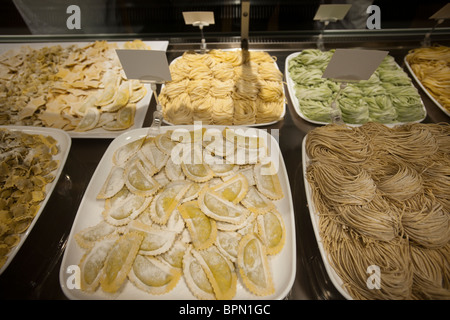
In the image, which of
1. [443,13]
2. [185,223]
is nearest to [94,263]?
[185,223]

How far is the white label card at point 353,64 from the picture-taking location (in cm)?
181

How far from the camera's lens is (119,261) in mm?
1474

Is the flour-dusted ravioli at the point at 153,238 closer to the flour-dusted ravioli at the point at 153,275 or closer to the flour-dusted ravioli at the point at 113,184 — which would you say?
the flour-dusted ravioli at the point at 153,275

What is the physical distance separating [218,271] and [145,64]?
5.10 feet

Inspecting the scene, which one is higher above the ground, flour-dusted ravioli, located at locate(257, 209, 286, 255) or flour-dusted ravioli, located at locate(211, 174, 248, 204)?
flour-dusted ravioli, located at locate(211, 174, 248, 204)

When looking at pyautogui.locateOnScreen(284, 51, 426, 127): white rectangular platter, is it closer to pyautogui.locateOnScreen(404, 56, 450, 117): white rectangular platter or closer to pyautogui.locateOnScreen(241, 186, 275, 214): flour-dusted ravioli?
pyautogui.locateOnScreen(404, 56, 450, 117): white rectangular platter

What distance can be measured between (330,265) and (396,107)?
1711 millimetres

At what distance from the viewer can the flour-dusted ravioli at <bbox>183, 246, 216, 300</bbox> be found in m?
1.40

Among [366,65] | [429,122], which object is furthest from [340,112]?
[429,122]

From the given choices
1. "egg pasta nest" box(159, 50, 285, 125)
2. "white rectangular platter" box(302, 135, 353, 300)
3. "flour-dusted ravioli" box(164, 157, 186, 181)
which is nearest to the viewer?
"white rectangular platter" box(302, 135, 353, 300)

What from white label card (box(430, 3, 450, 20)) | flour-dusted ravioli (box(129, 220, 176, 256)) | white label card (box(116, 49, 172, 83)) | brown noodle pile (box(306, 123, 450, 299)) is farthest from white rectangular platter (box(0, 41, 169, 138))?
white label card (box(430, 3, 450, 20))

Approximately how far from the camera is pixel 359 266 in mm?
1445

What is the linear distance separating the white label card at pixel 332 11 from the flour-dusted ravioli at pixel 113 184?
7.86ft

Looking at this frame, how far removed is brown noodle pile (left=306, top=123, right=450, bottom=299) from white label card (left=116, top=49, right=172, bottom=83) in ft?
4.16
